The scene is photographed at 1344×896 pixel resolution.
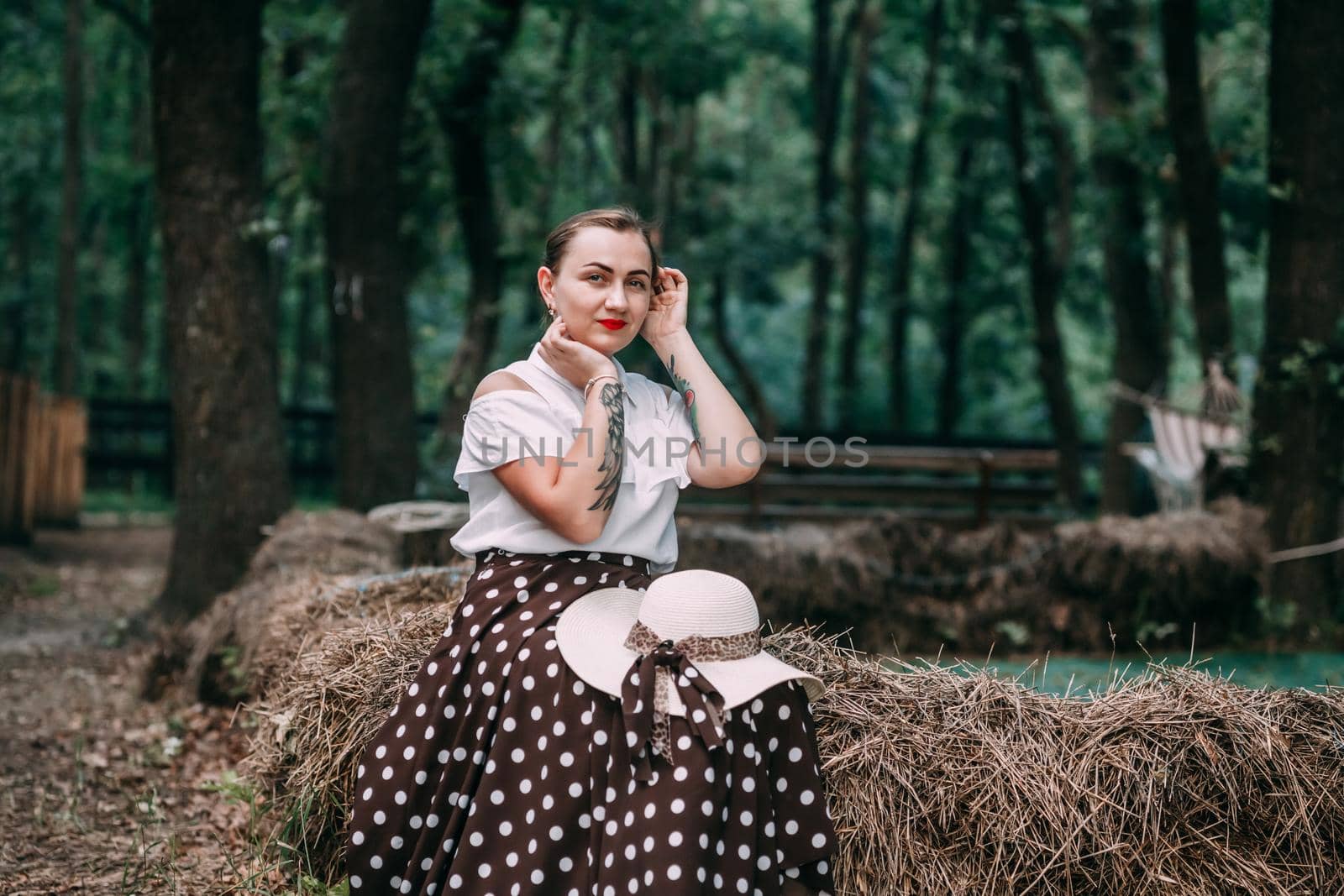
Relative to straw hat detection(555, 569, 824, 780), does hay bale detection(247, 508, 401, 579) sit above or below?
below

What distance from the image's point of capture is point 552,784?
2441 mm

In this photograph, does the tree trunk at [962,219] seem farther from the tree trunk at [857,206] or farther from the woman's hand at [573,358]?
the woman's hand at [573,358]

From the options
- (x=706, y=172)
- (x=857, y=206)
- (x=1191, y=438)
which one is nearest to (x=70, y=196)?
(x=706, y=172)

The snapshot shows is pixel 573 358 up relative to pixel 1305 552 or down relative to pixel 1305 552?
up

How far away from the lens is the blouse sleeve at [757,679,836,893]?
96.6 inches

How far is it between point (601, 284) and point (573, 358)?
0.18 meters

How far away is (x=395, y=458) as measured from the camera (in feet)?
24.1

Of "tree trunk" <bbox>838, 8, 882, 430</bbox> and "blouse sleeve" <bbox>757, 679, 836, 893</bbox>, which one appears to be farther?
"tree trunk" <bbox>838, 8, 882, 430</bbox>

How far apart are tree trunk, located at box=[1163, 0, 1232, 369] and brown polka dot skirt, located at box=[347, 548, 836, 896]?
749 centimetres

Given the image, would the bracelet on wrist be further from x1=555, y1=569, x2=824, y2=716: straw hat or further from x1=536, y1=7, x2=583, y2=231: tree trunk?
x1=536, y1=7, x2=583, y2=231: tree trunk

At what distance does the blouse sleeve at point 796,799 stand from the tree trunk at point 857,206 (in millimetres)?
16457

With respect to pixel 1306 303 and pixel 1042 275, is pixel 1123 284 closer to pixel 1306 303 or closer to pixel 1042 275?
pixel 1042 275

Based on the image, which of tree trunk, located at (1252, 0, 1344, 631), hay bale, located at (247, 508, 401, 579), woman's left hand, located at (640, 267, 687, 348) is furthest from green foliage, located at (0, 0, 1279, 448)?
woman's left hand, located at (640, 267, 687, 348)

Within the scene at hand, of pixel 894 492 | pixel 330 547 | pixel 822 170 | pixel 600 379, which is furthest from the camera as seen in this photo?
pixel 822 170
